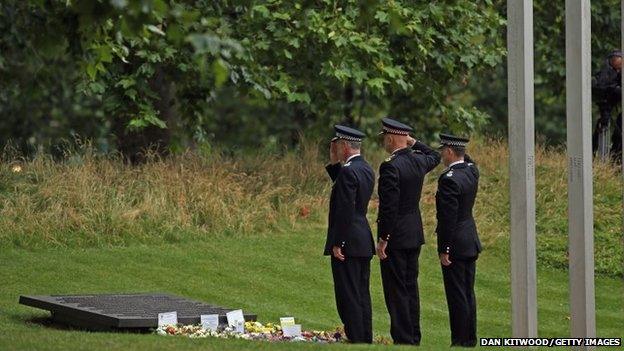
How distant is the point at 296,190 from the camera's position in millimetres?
22203

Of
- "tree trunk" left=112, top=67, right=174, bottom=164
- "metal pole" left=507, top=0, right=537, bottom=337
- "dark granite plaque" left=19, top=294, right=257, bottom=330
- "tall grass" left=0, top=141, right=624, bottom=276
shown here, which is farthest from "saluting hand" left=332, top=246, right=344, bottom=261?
"tree trunk" left=112, top=67, right=174, bottom=164

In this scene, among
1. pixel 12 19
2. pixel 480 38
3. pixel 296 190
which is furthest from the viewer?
pixel 480 38

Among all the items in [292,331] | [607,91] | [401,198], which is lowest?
[292,331]

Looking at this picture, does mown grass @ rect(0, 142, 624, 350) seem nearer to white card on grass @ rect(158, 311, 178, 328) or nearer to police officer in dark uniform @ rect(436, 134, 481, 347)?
police officer in dark uniform @ rect(436, 134, 481, 347)

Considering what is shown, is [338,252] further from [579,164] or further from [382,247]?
[579,164]

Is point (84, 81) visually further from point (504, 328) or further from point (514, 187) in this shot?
point (514, 187)

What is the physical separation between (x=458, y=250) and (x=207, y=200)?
6642 mm

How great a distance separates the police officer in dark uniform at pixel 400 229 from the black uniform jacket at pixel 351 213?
0.60ft

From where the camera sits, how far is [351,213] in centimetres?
1439

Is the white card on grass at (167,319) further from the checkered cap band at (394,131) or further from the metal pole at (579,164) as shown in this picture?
the metal pole at (579,164)

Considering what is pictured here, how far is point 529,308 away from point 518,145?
1320 millimetres

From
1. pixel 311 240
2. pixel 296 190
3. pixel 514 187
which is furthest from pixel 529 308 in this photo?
pixel 296 190

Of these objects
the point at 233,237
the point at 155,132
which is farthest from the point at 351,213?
the point at 155,132

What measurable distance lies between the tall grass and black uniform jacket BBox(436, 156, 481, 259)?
5.88 metres
